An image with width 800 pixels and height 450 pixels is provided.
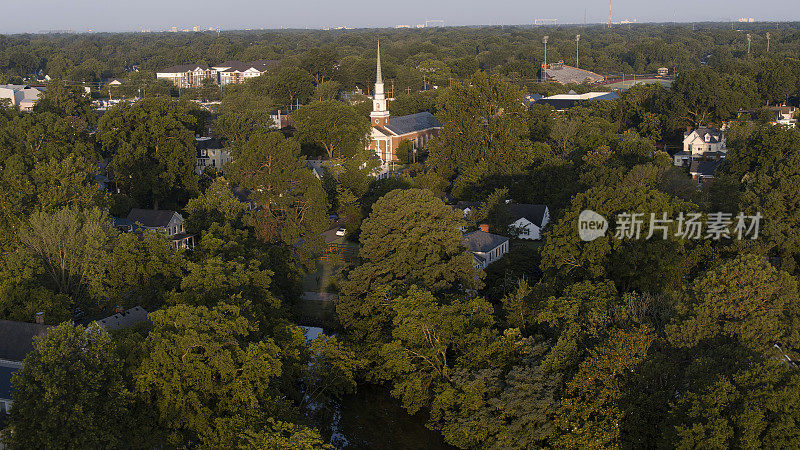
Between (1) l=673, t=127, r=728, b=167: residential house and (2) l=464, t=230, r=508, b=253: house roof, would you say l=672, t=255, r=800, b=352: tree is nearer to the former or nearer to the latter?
(2) l=464, t=230, r=508, b=253: house roof

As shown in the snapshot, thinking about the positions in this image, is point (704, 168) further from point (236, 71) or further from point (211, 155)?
point (236, 71)

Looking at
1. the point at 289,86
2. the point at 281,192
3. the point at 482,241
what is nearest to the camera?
the point at 482,241

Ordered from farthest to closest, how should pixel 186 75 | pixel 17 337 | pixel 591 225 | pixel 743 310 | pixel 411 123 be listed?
1. pixel 186 75
2. pixel 411 123
3. pixel 591 225
4. pixel 17 337
5. pixel 743 310

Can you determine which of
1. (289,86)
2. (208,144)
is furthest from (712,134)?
(289,86)

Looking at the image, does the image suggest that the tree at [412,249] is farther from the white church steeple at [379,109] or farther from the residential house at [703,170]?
the white church steeple at [379,109]

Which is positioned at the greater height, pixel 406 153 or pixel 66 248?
pixel 66 248

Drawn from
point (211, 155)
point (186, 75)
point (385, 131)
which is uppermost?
point (186, 75)
